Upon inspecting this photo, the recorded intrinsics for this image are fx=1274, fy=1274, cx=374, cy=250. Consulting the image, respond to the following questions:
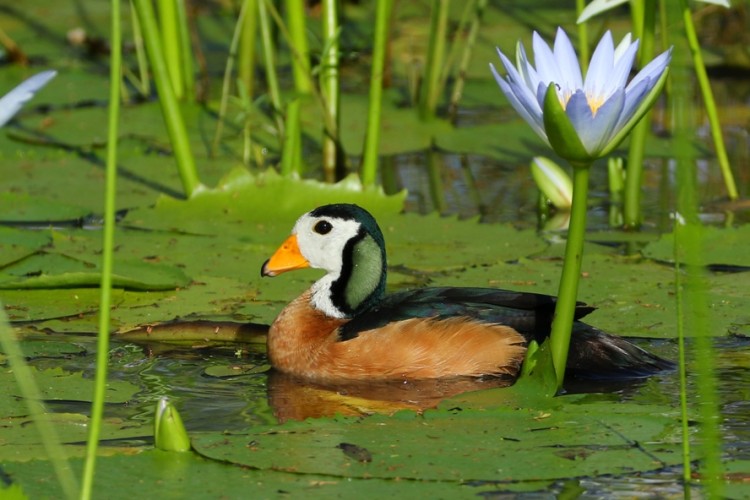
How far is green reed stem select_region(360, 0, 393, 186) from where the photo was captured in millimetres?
6098

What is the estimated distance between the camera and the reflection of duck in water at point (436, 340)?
4277 mm

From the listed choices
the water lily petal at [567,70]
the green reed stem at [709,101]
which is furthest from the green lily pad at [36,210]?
the water lily petal at [567,70]

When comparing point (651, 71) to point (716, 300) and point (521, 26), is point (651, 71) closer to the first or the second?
point (716, 300)

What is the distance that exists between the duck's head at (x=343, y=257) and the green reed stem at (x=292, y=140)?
159 cm

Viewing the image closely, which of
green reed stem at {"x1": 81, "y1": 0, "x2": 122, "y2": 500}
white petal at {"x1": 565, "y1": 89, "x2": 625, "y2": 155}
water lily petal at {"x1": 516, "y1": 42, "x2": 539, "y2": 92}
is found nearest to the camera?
green reed stem at {"x1": 81, "y1": 0, "x2": 122, "y2": 500}

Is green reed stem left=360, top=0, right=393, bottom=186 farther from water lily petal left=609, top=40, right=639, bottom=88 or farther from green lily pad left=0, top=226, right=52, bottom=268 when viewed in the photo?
water lily petal left=609, top=40, right=639, bottom=88

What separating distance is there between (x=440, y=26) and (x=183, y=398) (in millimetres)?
4043

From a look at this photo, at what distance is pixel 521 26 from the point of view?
10148 millimetres

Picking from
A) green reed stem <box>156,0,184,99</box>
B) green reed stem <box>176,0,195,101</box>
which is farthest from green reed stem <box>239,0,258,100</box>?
green reed stem <box>156,0,184,99</box>

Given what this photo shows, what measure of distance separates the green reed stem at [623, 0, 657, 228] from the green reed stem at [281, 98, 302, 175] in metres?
1.66

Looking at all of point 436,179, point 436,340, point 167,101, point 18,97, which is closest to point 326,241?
point 436,340

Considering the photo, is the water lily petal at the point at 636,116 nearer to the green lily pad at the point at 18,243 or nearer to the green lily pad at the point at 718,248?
the green lily pad at the point at 718,248

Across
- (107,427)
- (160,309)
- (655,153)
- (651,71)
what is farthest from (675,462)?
(655,153)

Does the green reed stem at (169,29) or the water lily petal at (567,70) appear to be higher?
the green reed stem at (169,29)
